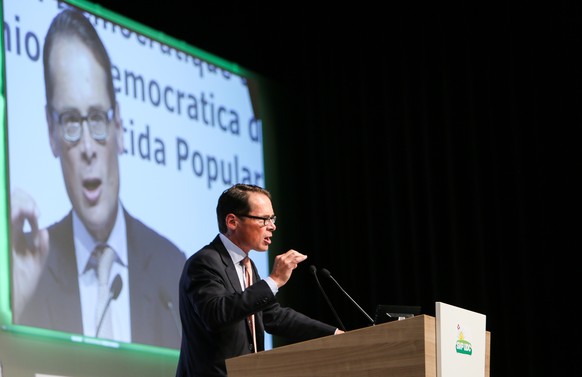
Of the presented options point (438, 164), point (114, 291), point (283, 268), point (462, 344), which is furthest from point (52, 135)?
point (438, 164)

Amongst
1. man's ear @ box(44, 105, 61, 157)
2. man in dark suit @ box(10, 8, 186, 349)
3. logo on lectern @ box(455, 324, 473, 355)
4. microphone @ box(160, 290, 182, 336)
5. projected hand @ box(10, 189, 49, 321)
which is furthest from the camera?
microphone @ box(160, 290, 182, 336)

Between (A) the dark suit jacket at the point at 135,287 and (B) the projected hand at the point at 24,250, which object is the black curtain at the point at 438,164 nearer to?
(A) the dark suit jacket at the point at 135,287

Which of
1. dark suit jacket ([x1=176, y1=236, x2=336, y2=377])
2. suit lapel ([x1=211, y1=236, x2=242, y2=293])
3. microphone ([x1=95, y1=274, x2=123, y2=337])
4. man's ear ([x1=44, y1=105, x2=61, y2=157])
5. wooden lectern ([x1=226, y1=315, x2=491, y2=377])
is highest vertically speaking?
man's ear ([x1=44, y1=105, x2=61, y2=157])

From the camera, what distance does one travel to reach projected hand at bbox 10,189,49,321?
4.36 m

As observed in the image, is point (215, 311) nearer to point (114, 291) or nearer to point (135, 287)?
point (114, 291)

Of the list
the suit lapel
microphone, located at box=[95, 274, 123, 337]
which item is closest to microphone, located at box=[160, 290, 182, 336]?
microphone, located at box=[95, 274, 123, 337]

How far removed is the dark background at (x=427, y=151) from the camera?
5734 millimetres

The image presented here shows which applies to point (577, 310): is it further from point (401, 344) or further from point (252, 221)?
point (401, 344)

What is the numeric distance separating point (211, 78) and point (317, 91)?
1.19 meters

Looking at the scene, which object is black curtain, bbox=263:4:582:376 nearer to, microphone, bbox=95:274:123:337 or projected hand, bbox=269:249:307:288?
microphone, bbox=95:274:123:337

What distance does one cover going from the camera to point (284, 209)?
6.55m

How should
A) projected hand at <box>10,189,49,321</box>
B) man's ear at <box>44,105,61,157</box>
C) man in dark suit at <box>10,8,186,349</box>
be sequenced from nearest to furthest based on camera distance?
projected hand at <box>10,189,49,321</box>, man in dark suit at <box>10,8,186,349</box>, man's ear at <box>44,105,61,157</box>

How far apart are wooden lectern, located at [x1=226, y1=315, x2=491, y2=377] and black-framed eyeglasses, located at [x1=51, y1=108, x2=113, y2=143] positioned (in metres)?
2.13

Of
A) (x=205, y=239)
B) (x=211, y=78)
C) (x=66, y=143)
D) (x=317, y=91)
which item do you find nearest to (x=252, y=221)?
(x=66, y=143)
